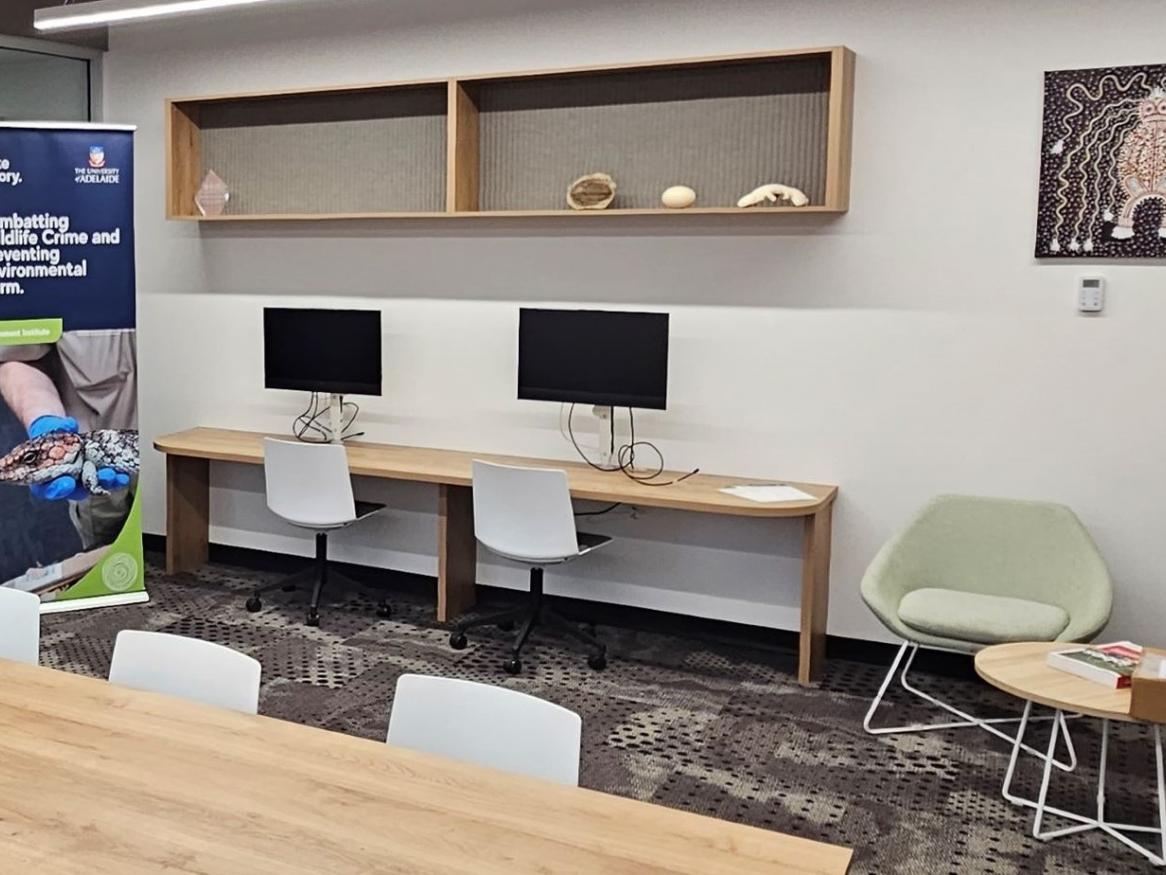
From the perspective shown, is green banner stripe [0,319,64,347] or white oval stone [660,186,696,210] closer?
white oval stone [660,186,696,210]

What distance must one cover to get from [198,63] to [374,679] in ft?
10.8

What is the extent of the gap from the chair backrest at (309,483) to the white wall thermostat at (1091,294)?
2.91 m

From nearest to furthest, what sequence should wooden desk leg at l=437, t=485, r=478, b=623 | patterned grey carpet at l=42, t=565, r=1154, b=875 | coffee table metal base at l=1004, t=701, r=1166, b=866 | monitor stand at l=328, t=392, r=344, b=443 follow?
1. coffee table metal base at l=1004, t=701, r=1166, b=866
2. patterned grey carpet at l=42, t=565, r=1154, b=875
3. wooden desk leg at l=437, t=485, r=478, b=623
4. monitor stand at l=328, t=392, r=344, b=443

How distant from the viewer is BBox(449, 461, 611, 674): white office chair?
4.52m

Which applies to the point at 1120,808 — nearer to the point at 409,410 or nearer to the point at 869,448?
the point at 869,448

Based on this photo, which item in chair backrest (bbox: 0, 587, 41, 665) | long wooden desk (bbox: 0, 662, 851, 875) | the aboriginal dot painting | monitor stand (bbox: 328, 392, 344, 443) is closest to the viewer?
long wooden desk (bbox: 0, 662, 851, 875)

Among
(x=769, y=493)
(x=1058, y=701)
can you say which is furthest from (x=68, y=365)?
(x=1058, y=701)

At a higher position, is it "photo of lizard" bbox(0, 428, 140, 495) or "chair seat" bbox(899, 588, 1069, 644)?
"photo of lizard" bbox(0, 428, 140, 495)

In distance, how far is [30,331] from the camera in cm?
500

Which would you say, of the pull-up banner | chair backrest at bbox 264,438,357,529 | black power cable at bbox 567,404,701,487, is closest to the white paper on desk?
black power cable at bbox 567,404,701,487

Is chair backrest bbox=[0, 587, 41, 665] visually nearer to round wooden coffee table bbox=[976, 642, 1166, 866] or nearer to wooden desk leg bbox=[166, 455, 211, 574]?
round wooden coffee table bbox=[976, 642, 1166, 866]

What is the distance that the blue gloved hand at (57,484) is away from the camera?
5043 millimetres

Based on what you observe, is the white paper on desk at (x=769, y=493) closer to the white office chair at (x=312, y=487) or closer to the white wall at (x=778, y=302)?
the white wall at (x=778, y=302)

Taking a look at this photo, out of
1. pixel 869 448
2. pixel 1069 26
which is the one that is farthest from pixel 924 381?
pixel 1069 26
